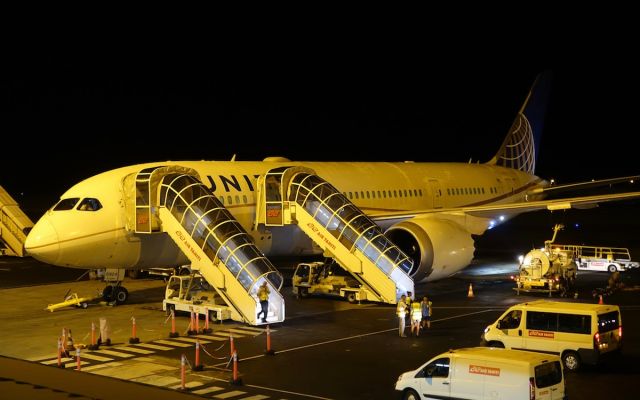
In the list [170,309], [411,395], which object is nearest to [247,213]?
[170,309]

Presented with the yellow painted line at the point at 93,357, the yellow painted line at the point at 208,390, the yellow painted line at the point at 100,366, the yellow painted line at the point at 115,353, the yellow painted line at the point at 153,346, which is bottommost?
the yellow painted line at the point at 208,390

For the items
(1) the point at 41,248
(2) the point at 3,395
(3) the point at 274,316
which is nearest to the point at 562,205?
(3) the point at 274,316

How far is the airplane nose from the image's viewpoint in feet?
83.4

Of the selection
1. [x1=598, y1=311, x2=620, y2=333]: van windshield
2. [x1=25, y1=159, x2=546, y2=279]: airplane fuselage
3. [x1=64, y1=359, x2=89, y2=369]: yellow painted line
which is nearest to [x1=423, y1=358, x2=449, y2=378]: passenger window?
[x1=598, y1=311, x2=620, y2=333]: van windshield

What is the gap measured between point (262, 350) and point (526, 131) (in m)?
30.4

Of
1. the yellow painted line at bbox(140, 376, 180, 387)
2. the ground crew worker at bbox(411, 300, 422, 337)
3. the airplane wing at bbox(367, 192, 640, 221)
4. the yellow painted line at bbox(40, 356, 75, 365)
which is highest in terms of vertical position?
the airplane wing at bbox(367, 192, 640, 221)

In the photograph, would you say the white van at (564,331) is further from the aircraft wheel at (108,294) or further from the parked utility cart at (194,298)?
the aircraft wheel at (108,294)

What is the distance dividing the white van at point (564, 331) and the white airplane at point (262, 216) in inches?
276

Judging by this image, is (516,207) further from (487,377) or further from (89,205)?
(487,377)

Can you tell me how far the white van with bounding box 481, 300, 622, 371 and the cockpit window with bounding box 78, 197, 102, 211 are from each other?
504 inches

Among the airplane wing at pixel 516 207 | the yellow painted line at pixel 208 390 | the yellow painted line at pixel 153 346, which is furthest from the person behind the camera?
the airplane wing at pixel 516 207

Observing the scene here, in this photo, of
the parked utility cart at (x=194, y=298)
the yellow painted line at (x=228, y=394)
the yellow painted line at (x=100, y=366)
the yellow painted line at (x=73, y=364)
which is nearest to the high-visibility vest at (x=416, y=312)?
the parked utility cart at (x=194, y=298)

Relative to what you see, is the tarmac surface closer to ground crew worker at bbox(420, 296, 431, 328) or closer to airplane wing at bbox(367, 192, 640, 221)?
ground crew worker at bbox(420, 296, 431, 328)

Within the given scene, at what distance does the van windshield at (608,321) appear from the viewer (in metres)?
18.7
